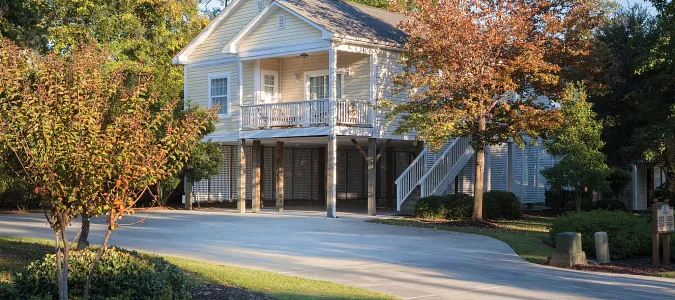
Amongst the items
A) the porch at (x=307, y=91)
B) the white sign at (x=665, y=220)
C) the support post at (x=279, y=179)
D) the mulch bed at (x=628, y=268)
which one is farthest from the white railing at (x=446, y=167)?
the white sign at (x=665, y=220)

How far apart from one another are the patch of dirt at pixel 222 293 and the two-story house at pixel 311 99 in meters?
14.3

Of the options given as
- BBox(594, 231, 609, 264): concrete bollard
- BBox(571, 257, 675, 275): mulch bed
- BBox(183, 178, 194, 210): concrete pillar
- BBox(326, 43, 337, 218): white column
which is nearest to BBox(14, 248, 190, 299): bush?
BBox(571, 257, 675, 275): mulch bed

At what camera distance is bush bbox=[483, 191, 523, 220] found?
26547 millimetres

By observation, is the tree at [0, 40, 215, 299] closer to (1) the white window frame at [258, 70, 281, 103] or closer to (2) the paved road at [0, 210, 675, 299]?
(2) the paved road at [0, 210, 675, 299]

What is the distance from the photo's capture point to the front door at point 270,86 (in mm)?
31359

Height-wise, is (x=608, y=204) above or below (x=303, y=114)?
below

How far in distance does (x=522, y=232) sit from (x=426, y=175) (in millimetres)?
6458

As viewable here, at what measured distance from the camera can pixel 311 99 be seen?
100 ft

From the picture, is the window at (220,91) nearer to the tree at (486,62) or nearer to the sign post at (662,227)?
the tree at (486,62)

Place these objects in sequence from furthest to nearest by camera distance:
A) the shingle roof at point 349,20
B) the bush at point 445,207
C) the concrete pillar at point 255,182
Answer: the concrete pillar at point 255,182 < the shingle roof at point 349,20 < the bush at point 445,207

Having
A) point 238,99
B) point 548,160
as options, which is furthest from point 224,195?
point 548,160

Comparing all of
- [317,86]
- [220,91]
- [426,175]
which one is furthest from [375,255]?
[220,91]

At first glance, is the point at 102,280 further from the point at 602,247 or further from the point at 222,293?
the point at 602,247

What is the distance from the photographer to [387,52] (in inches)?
1144
